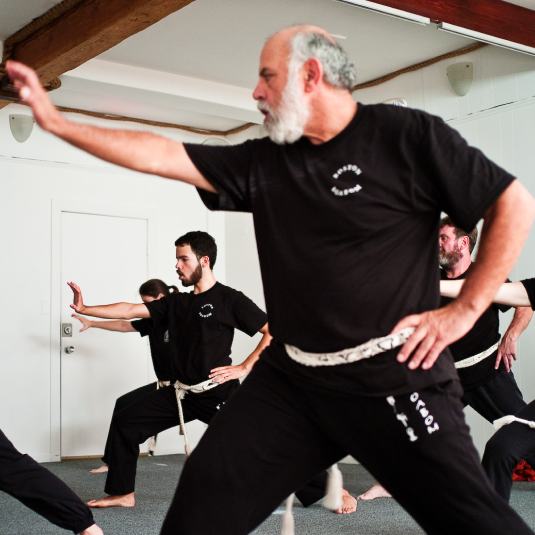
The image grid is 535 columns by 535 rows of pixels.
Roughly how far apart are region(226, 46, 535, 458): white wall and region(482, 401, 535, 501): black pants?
6.51ft

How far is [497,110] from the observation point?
5051 millimetres

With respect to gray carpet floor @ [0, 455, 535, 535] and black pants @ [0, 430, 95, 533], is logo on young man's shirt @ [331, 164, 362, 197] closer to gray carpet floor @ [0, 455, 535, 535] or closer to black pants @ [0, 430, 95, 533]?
black pants @ [0, 430, 95, 533]

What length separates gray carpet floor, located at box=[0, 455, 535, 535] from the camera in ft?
11.0

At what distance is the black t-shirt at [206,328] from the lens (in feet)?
12.9

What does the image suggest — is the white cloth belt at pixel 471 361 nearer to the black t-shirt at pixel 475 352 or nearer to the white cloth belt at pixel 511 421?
the black t-shirt at pixel 475 352

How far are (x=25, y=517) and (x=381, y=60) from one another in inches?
159

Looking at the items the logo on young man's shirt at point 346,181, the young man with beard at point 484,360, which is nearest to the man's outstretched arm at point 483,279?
the logo on young man's shirt at point 346,181

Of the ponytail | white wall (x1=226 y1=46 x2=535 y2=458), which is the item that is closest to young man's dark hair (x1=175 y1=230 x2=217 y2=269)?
the ponytail

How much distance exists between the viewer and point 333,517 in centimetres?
364

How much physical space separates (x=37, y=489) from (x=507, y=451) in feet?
6.04

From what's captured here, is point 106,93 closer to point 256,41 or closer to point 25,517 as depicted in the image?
point 256,41

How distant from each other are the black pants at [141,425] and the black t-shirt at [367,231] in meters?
2.53

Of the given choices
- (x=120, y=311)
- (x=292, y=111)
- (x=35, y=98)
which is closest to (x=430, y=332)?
(x=292, y=111)

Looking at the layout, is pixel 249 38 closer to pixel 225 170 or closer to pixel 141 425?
pixel 141 425
